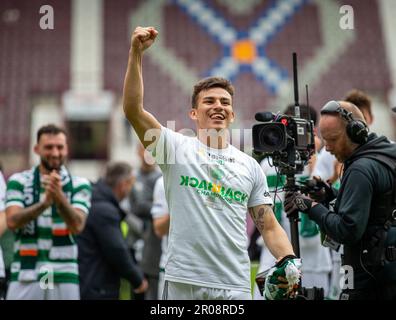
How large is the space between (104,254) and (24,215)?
0.86m

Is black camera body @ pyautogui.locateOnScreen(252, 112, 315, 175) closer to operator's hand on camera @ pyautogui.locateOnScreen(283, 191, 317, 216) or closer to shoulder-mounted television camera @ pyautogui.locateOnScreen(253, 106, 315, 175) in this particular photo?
shoulder-mounted television camera @ pyautogui.locateOnScreen(253, 106, 315, 175)

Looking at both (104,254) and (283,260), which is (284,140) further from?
(104,254)

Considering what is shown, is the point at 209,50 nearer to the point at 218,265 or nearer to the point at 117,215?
the point at 117,215

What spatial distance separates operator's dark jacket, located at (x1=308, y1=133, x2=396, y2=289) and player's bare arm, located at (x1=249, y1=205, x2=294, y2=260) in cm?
29

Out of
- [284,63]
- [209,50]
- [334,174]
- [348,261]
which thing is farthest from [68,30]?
[348,261]

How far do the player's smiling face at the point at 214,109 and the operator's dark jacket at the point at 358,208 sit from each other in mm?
667

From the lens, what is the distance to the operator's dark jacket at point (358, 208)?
2832 millimetres

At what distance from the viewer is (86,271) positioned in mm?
4371

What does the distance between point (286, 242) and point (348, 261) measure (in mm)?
490

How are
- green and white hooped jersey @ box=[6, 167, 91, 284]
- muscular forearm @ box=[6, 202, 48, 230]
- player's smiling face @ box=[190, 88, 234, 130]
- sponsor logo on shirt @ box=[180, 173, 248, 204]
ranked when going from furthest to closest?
1. green and white hooped jersey @ box=[6, 167, 91, 284]
2. muscular forearm @ box=[6, 202, 48, 230]
3. player's smiling face @ box=[190, 88, 234, 130]
4. sponsor logo on shirt @ box=[180, 173, 248, 204]

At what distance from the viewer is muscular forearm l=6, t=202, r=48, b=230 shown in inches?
146

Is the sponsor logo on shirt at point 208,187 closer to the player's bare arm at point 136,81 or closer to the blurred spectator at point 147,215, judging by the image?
the player's bare arm at point 136,81

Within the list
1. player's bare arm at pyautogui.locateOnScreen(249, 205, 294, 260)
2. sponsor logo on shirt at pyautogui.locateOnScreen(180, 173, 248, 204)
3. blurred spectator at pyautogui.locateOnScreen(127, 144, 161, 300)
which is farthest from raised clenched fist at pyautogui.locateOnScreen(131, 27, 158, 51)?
blurred spectator at pyautogui.locateOnScreen(127, 144, 161, 300)

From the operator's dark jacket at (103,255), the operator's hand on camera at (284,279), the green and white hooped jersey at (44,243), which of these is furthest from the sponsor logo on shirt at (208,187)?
the operator's dark jacket at (103,255)
